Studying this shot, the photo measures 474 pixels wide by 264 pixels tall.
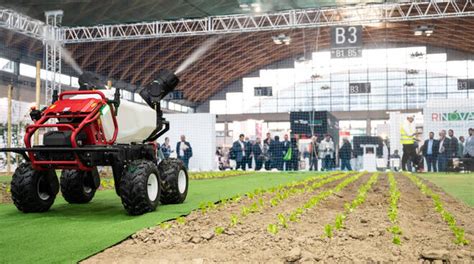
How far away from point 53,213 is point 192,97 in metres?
30.6

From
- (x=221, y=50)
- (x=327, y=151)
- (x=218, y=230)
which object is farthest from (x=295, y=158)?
(x=218, y=230)

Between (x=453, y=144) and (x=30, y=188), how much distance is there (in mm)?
15418

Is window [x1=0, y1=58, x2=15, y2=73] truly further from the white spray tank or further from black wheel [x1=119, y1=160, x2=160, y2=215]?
black wheel [x1=119, y1=160, x2=160, y2=215]

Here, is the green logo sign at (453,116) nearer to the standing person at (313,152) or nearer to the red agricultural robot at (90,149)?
the standing person at (313,152)

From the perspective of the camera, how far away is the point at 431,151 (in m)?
17.6

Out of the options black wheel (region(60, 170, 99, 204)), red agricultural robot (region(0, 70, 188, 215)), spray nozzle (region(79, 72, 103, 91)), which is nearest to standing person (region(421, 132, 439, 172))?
red agricultural robot (region(0, 70, 188, 215))

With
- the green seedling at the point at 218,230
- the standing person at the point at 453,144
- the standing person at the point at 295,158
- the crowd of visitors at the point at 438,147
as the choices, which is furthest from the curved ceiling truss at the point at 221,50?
the green seedling at the point at 218,230

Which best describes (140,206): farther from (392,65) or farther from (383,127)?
(392,65)

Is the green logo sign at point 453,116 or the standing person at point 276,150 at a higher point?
the green logo sign at point 453,116

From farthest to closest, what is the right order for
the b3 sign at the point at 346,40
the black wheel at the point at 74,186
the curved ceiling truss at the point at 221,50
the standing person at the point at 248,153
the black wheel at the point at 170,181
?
the curved ceiling truss at the point at 221,50 → the standing person at the point at 248,153 → the b3 sign at the point at 346,40 → the black wheel at the point at 74,186 → the black wheel at the point at 170,181

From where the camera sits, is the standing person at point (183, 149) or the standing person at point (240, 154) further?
the standing person at point (240, 154)

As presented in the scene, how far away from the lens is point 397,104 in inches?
1666

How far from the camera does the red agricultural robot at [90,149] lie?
483 cm

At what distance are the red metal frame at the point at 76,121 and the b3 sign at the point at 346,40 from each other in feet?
45.0
